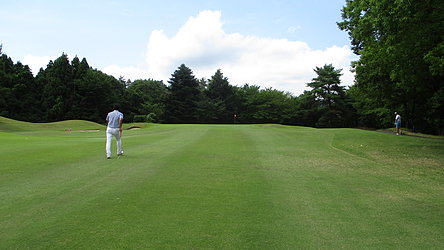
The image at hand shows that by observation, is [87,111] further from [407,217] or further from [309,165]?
[407,217]

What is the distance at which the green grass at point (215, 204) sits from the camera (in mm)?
4371

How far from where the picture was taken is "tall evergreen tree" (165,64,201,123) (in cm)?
8144

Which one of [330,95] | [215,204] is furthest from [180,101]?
[215,204]

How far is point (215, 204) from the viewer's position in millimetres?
6004

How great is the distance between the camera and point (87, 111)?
76250 millimetres

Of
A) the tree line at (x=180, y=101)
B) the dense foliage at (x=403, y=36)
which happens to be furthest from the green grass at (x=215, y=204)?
the tree line at (x=180, y=101)

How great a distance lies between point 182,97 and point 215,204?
7921 centimetres

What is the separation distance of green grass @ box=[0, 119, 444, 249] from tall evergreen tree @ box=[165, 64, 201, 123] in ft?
231

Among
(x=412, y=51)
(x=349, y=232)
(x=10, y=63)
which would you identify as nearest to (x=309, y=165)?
(x=349, y=232)

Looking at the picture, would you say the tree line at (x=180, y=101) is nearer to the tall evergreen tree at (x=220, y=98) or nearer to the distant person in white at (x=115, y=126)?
the tall evergreen tree at (x=220, y=98)

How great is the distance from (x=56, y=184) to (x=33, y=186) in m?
0.46

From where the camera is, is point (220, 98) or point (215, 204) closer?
point (215, 204)

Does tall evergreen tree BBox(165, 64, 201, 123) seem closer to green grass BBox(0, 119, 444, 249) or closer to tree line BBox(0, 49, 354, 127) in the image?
tree line BBox(0, 49, 354, 127)

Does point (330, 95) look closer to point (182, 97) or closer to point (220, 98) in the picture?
point (220, 98)
